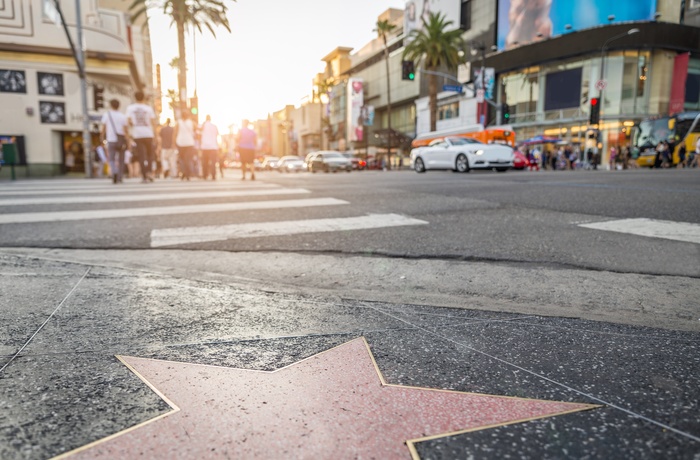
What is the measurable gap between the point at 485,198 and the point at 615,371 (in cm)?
448

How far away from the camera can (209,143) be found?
11.8m

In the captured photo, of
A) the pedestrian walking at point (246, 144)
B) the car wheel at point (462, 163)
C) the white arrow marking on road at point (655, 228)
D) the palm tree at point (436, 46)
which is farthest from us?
the palm tree at point (436, 46)

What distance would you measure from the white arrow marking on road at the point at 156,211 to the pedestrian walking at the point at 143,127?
19.2 ft

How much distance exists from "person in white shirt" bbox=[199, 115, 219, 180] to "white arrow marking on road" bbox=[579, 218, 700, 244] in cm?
974

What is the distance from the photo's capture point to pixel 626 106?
→ 1336 inches

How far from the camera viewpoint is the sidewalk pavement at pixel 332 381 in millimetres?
839

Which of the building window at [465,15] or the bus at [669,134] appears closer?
the bus at [669,134]

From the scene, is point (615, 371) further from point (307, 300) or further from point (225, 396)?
point (307, 300)

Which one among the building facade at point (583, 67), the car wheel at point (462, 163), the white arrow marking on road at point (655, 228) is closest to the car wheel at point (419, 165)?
the car wheel at point (462, 163)

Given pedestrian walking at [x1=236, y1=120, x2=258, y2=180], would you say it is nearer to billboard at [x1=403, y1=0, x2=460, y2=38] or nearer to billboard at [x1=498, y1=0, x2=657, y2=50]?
billboard at [x1=498, y1=0, x2=657, y2=50]

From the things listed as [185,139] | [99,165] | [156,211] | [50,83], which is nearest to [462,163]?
[185,139]

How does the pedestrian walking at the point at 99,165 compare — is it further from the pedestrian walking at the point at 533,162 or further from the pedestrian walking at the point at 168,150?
the pedestrian walking at the point at 533,162

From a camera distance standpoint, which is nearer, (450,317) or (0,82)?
(450,317)

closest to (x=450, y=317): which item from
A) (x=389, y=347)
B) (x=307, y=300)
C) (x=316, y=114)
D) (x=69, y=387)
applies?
(x=389, y=347)
